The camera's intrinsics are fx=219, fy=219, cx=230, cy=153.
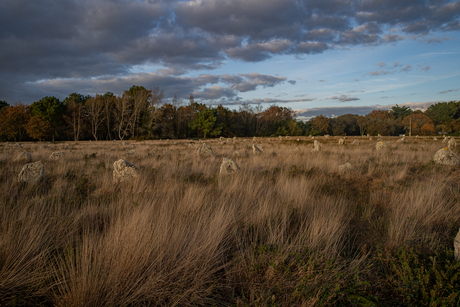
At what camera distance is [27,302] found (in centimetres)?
178

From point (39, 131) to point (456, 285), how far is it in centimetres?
5492

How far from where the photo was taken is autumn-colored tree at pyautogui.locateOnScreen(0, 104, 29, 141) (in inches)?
1542

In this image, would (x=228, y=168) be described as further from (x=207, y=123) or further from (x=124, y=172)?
(x=207, y=123)

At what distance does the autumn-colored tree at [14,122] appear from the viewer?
39156 millimetres

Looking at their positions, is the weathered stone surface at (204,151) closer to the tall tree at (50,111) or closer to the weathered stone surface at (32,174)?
the weathered stone surface at (32,174)

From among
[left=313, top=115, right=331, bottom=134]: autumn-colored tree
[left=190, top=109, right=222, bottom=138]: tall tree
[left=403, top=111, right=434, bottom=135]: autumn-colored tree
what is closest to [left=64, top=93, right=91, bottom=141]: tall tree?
[left=190, top=109, right=222, bottom=138]: tall tree

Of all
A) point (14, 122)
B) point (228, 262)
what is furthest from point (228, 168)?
point (14, 122)

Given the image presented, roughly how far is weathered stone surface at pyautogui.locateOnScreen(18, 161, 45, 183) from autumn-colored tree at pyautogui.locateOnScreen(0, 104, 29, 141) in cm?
4800

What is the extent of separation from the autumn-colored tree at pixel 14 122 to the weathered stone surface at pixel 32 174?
1890 inches

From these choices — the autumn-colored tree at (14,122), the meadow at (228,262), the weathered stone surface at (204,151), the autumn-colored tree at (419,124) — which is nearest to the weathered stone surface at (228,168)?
the meadow at (228,262)

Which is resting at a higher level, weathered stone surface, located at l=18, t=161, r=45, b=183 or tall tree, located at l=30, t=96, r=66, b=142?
tall tree, located at l=30, t=96, r=66, b=142

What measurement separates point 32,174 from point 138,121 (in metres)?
45.2

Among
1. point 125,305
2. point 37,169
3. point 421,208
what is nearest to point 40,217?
point 125,305

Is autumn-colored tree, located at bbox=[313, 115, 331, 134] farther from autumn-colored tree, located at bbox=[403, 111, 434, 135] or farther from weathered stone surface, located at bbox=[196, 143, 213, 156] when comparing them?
weathered stone surface, located at bbox=[196, 143, 213, 156]
